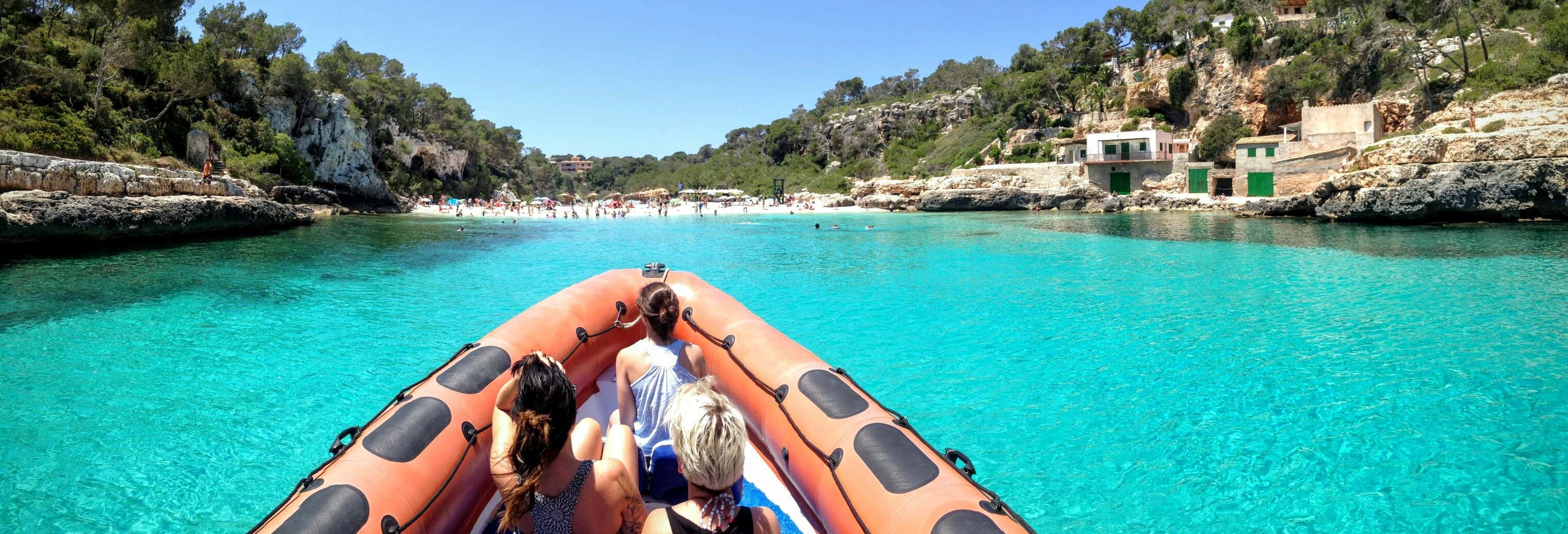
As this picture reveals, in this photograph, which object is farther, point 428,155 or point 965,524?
point 428,155

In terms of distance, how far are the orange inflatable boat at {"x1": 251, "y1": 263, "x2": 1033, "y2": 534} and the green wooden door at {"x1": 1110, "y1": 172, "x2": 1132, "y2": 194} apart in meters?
43.9

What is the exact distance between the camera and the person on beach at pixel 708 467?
1.96 m

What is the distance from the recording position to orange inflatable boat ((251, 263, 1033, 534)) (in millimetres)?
2471

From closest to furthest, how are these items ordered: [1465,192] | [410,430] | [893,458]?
[893,458] → [410,430] → [1465,192]

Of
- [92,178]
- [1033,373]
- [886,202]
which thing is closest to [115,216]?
[92,178]

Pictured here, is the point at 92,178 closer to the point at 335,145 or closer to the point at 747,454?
the point at 747,454

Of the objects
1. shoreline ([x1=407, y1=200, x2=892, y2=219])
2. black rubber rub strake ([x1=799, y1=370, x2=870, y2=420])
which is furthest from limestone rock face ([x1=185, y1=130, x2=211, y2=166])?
black rubber rub strake ([x1=799, y1=370, x2=870, y2=420])

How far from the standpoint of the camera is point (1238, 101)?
145 feet

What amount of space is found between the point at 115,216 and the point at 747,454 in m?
20.8

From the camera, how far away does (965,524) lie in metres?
2.26

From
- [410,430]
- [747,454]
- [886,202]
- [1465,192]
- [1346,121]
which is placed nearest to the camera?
[410,430]

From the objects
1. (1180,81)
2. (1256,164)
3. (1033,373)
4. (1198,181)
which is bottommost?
(1033,373)

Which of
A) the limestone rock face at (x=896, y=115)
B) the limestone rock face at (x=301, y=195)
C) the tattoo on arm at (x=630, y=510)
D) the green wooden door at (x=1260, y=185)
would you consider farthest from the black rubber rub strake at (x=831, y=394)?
the limestone rock face at (x=896, y=115)

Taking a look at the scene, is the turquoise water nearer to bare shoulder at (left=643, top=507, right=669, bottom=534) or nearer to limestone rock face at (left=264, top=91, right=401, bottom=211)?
bare shoulder at (left=643, top=507, right=669, bottom=534)
